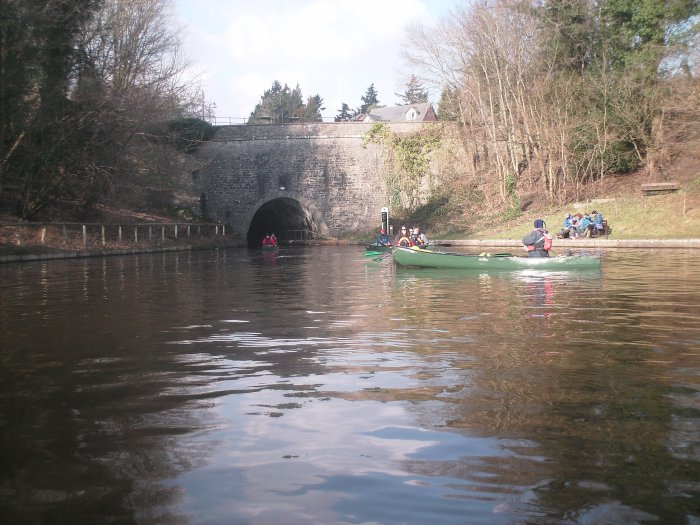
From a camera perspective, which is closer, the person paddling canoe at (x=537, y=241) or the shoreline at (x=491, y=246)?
the person paddling canoe at (x=537, y=241)

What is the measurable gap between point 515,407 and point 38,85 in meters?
24.9

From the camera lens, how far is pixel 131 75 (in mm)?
34875

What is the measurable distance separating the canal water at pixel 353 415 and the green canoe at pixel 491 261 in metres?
5.78

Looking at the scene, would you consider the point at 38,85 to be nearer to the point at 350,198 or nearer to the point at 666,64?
the point at 350,198

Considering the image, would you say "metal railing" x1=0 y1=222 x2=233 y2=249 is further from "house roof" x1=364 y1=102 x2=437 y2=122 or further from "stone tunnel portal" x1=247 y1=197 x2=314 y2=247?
"house roof" x1=364 y1=102 x2=437 y2=122

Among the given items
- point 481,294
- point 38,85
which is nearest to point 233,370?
point 481,294

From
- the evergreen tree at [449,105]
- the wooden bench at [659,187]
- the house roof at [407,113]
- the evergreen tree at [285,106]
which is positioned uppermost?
the evergreen tree at [285,106]

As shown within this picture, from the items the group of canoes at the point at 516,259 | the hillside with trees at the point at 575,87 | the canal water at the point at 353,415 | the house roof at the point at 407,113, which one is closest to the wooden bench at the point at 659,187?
the hillside with trees at the point at 575,87

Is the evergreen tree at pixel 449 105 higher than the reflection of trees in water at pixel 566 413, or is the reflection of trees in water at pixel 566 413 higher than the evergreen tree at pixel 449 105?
the evergreen tree at pixel 449 105

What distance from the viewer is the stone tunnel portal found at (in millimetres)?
47084

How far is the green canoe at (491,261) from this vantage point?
17.5 meters

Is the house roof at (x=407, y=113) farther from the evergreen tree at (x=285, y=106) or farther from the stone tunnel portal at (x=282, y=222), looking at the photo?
the stone tunnel portal at (x=282, y=222)

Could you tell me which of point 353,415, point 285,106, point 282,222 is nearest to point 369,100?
point 285,106

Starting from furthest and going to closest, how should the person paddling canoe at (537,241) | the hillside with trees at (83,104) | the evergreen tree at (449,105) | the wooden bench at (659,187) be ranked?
the evergreen tree at (449,105) < the wooden bench at (659,187) < the hillside with trees at (83,104) < the person paddling canoe at (537,241)
